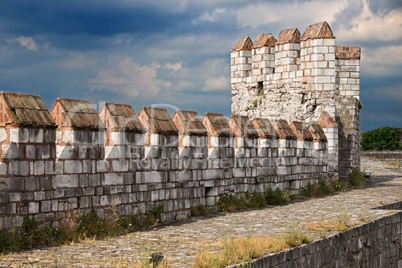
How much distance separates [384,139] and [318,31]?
40.8 metres

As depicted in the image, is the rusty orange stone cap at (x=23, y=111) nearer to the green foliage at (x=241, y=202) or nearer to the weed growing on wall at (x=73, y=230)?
the weed growing on wall at (x=73, y=230)

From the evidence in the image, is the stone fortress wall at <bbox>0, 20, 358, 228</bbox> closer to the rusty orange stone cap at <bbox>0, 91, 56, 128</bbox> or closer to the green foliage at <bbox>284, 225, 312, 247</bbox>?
the rusty orange stone cap at <bbox>0, 91, 56, 128</bbox>

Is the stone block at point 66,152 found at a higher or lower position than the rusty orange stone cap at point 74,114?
lower

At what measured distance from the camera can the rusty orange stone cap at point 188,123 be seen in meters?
10.2

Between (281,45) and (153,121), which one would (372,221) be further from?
(281,45)

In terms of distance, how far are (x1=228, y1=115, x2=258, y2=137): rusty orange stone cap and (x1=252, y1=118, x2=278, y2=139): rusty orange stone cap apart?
0.35 m

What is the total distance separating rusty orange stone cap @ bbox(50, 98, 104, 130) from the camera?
25.9 feet

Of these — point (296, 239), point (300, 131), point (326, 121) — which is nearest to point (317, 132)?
point (326, 121)

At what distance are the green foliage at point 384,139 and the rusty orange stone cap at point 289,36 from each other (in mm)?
39085

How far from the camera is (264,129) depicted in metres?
12.5

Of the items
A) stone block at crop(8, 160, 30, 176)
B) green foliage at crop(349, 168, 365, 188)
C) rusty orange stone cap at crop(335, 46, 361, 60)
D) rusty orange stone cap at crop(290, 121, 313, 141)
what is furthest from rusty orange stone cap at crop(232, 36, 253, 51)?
stone block at crop(8, 160, 30, 176)

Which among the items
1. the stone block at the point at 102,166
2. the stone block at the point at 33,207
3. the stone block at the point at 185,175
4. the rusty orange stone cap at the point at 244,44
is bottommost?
the stone block at the point at 33,207

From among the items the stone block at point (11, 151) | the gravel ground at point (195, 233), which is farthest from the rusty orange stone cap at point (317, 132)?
the stone block at point (11, 151)

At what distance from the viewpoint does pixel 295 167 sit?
13898 mm
